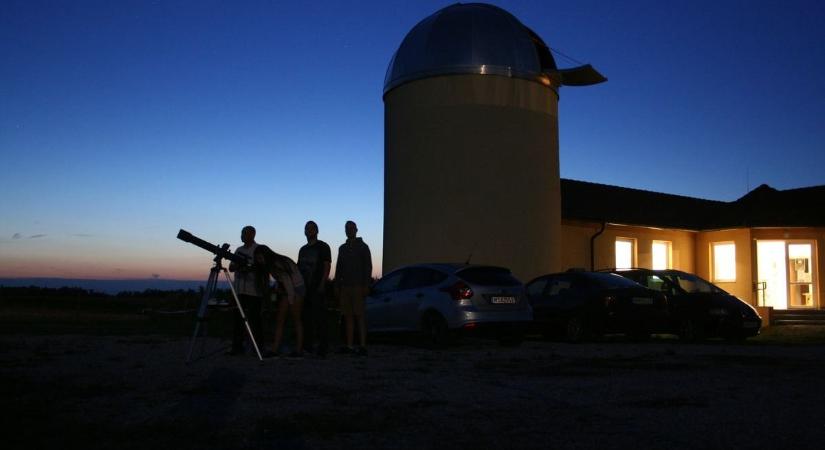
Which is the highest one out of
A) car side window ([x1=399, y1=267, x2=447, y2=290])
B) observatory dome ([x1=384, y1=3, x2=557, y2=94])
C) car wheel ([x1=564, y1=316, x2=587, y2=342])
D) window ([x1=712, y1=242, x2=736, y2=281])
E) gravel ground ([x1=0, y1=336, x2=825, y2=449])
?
observatory dome ([x1=384, y1=3, x2=557, y2=94])

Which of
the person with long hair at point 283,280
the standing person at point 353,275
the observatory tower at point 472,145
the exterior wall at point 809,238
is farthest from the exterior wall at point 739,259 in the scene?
the person with long hair at point 283,280

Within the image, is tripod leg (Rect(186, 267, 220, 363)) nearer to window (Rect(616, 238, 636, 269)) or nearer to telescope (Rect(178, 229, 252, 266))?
telescope (Rect(178, 229, 252, 266))

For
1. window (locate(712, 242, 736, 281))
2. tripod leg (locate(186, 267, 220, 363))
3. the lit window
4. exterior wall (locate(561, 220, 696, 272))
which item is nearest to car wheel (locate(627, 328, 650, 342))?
exterior wall (locate(561, 220, 696, 272))

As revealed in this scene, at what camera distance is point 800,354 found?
11.0m

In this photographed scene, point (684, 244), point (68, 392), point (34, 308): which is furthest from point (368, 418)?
point (34, 308)

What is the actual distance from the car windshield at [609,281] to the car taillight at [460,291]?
10.2 feet

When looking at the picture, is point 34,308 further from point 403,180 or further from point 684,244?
point 684,244

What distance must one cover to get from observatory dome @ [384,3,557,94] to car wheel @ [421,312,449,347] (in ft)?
25.6

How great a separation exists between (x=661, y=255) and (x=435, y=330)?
49.0ft

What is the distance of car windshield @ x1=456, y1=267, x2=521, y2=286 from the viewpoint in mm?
12172

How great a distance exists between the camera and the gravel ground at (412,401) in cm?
488

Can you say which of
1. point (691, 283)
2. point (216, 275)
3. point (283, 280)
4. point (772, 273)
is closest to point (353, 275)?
point (283, 280)

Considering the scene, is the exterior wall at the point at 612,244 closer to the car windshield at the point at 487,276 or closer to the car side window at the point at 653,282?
the car side window at the point at 653,282

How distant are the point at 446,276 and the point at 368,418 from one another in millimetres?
6812
